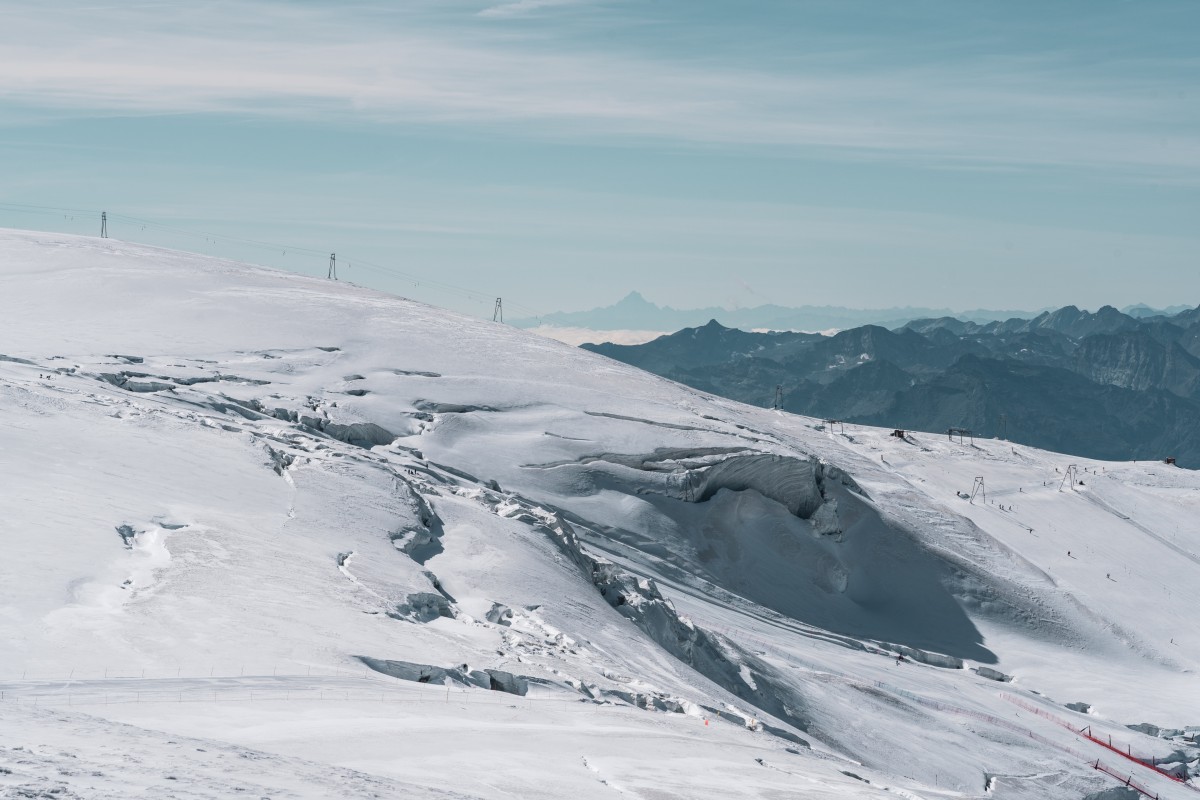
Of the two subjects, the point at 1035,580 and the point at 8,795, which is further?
the point at 1035,580

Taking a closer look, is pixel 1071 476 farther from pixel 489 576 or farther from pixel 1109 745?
pixel 489 576

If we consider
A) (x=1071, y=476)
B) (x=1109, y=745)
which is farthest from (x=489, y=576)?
(x=1071, y=476)

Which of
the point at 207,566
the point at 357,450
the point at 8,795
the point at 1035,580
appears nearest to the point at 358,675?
the point at 207,566

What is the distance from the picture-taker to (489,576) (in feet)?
137

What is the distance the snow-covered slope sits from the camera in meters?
21.6

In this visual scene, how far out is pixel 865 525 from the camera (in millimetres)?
78000

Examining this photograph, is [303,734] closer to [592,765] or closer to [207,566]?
[592,765]

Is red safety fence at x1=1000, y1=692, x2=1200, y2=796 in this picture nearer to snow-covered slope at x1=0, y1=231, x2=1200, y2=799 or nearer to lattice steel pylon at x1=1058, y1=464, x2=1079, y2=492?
snow-covered slope at x1=0, y1=231, x2=1200, y2=799

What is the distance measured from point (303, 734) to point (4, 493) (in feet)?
64.9

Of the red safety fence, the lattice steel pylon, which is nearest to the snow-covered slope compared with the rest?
the red safety fence

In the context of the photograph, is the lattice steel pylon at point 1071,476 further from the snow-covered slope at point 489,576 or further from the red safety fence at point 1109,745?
the red safety fence at point 1109,745

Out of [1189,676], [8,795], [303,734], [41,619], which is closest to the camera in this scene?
[8,795]

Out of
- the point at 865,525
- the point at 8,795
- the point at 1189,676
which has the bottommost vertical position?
the point at 1189,676

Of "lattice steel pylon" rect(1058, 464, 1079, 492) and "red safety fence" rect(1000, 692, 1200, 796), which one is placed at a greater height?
"lattice steel pylon" rect(1058, 464, 1079, 492)
